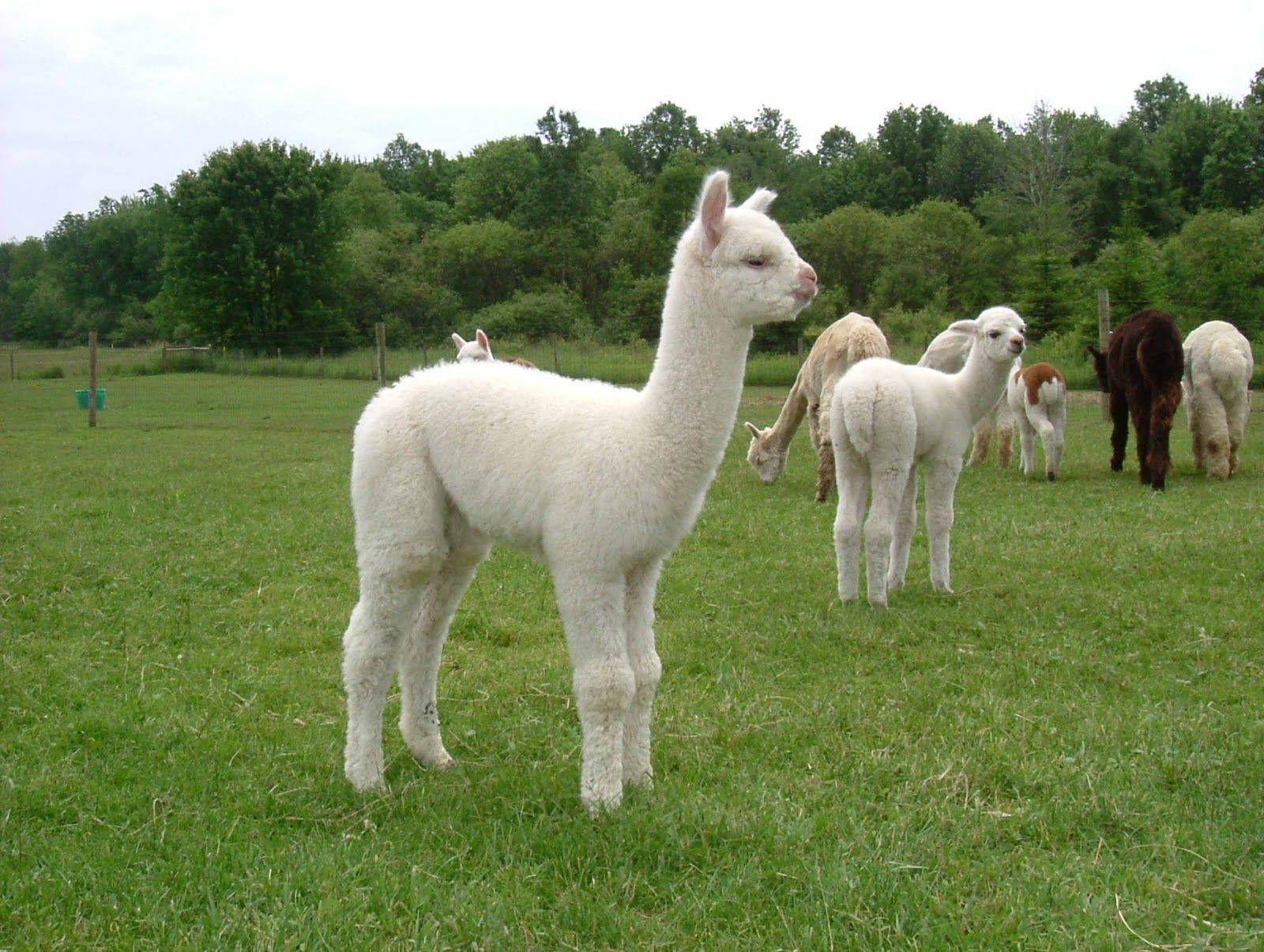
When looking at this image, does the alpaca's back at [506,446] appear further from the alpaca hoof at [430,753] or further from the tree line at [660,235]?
the tree line at [660,235]

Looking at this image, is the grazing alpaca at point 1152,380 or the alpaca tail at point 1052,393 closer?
the grazing alpaca at point 1152,380

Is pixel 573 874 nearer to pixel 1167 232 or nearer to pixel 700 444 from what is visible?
pixel 700 444

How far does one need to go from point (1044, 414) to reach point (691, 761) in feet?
35.5

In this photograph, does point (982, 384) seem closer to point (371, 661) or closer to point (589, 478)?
point (589, 478)

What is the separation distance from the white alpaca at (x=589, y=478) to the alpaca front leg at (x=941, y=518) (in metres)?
4.03

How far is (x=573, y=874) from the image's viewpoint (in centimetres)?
369

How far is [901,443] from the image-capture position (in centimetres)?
757

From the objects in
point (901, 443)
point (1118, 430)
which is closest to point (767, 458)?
point (1118, 430)

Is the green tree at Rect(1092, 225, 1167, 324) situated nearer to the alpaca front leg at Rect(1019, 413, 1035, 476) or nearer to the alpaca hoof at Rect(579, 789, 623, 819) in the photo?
the alpaca front leg at Rect(1019, 413, 1035, 476)

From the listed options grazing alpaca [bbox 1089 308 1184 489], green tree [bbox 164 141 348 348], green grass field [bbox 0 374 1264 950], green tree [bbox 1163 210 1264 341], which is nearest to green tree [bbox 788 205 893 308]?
green tree [bbox 1163 210 1264 341]

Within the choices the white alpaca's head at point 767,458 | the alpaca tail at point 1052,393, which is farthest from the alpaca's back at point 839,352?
the alpaca tail at point 1052,393

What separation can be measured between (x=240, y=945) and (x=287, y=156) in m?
53.5

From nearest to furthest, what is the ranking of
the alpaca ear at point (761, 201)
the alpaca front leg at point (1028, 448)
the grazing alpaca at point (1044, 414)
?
the alpaca ear at point (761, 201), the grazing alpaca at point (1044, 414), the alpaca front leg at point (1028, 448)

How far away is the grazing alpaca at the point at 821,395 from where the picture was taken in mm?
11684
